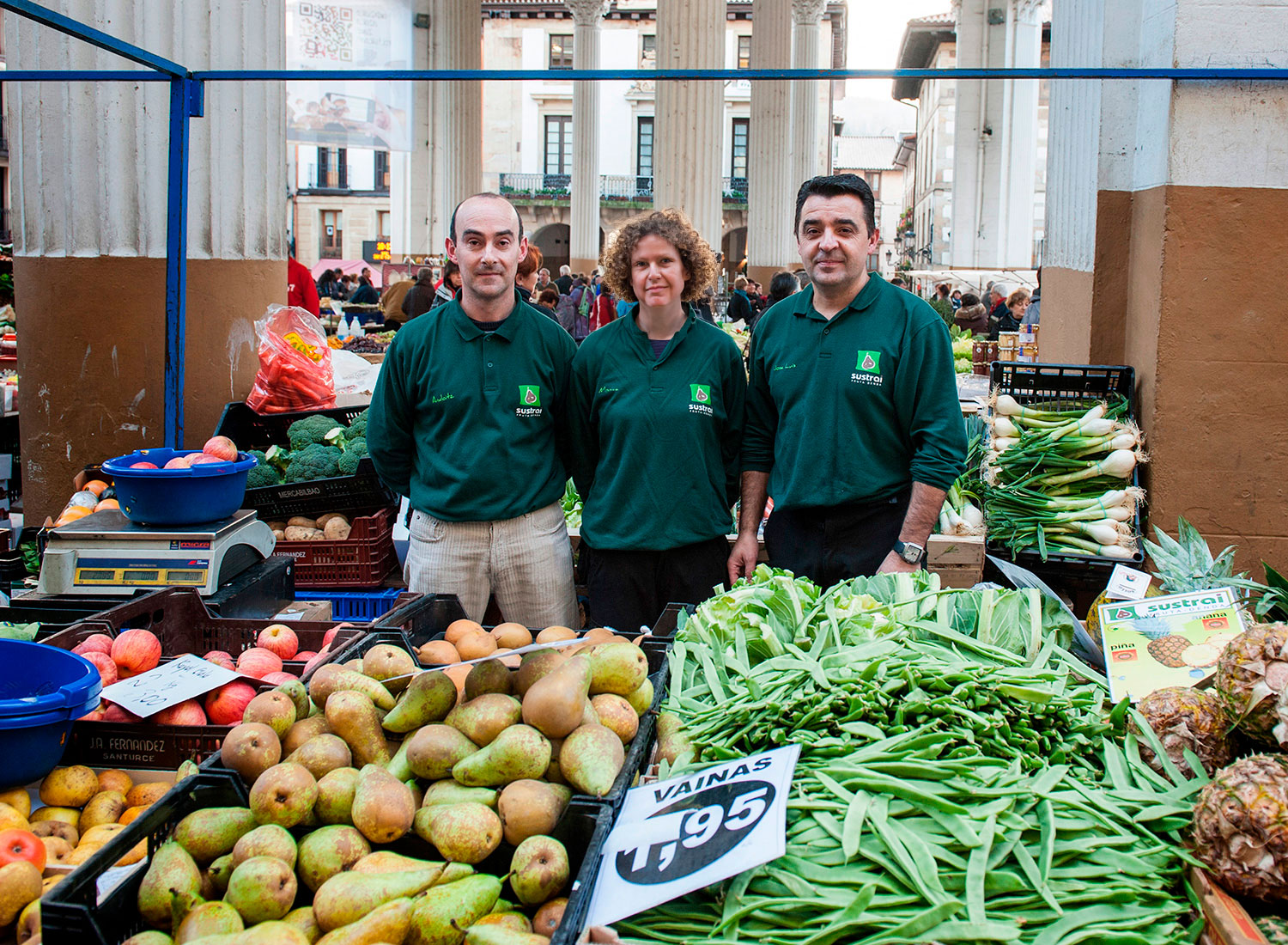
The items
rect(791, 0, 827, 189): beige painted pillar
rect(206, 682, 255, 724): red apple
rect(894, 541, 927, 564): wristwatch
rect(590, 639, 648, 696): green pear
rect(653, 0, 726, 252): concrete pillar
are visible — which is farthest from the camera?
rect(791, 0, 827, 189): beige painted pillar

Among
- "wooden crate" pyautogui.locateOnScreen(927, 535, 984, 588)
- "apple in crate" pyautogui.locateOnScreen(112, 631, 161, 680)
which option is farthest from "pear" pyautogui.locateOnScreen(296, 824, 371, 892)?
"wooden crate" pyautogui.locateOnScreen(927, 535, 984, 588)

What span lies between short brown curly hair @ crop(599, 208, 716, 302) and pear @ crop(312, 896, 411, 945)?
239 centimetres

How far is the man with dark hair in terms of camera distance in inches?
132

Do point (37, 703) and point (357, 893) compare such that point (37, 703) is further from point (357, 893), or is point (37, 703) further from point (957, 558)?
point (957, 558)

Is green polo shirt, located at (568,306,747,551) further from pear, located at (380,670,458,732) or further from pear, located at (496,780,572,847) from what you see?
pear, located at (496,780,572,847)

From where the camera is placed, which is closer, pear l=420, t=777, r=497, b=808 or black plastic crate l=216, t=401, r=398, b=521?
pear l=420, t=777, r=497, b=808

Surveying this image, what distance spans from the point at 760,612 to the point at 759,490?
3.54ft

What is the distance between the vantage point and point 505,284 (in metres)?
3.45

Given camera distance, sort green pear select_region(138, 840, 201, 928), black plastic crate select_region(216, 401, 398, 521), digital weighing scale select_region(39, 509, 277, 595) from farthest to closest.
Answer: black plastic crate select_region(216, 401, 398, 521), digital weighing scale select_region(39, 509, 277, 595), green pear select_region(138, 840, 201, 928)

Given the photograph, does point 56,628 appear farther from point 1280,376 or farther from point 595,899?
point 1280,376

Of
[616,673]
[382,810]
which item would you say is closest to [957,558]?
[616,673]

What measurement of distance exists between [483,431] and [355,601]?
5.07 feet

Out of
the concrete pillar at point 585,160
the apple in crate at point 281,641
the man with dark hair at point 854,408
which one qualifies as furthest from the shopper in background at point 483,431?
the concrete pillar at point 585,160

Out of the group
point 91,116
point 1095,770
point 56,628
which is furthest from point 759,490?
point 91,116
